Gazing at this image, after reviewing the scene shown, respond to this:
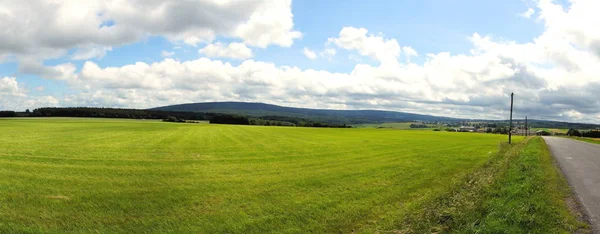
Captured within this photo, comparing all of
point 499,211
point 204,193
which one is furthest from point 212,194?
point 499,211

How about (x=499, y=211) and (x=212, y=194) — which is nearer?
(x=499, y=211)

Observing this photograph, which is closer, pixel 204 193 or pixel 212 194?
pixel 212 194

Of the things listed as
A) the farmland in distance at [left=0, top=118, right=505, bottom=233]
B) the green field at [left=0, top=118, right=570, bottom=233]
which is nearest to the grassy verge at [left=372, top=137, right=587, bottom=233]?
the green field at [left=0, top=118, right=570, bottom=233]

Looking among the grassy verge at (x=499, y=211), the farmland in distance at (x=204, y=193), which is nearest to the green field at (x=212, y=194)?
the farmland in distance at (x=204, y=193)

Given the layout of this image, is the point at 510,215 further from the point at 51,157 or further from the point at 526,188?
the point at 51,157

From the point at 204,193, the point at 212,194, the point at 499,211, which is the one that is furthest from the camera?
the point at 204,193

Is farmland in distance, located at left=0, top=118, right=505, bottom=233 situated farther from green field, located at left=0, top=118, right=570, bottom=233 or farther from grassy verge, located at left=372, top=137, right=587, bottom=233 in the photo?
grassy verge, located at left=372, top=137, right=587, bottom=233

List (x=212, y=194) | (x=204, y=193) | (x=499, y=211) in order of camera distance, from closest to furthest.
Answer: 1. (x=499, y=211)
2. (x=212, y=194)
3. (x=204, y=193)

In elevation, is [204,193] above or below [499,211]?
below

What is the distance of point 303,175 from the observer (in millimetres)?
17969

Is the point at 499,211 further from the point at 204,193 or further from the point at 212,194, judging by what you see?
the point at 204,193

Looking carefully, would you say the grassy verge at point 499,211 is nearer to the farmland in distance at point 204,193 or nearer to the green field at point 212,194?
the green field at point 212,194

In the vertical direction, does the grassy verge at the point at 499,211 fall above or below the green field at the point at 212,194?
above

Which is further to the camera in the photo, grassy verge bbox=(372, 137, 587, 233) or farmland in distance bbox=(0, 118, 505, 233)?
farmland in distance bbox=(0, 118, 505, 233)
